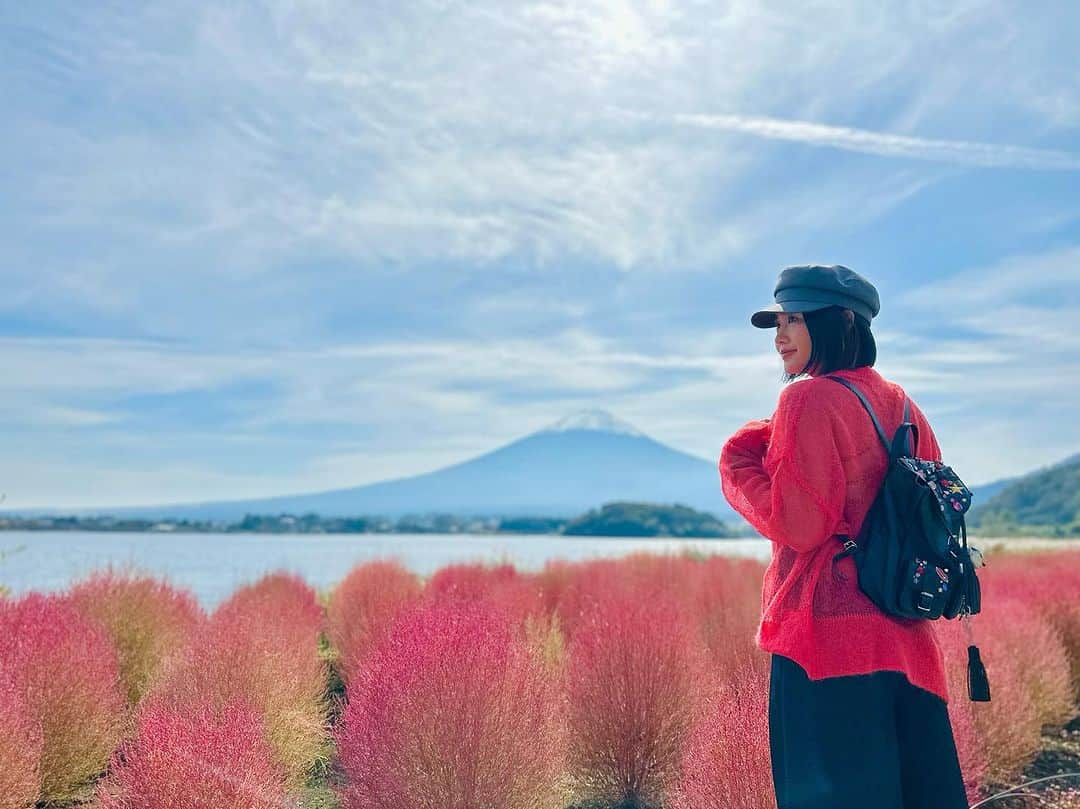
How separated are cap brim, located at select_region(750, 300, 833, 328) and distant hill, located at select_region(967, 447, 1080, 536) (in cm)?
6966

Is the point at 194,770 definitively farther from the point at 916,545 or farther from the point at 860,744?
the point at 916,545

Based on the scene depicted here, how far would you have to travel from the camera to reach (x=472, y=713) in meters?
4.01

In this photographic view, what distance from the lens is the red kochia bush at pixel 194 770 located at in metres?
3.53

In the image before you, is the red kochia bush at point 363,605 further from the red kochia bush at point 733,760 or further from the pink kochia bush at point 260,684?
the red kochia bush at point 733,760

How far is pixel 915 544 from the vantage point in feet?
8.15

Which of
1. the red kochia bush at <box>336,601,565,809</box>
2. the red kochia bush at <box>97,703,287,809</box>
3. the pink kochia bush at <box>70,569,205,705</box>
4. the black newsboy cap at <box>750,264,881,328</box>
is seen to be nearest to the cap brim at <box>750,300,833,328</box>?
the black newsboy cap at <box>750,264,881,328</box>

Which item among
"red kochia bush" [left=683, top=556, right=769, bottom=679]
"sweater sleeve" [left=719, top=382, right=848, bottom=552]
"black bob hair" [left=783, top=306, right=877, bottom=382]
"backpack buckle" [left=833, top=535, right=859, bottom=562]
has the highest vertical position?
"black bob hair" [left=783, top=306, right=877, bottom=382]

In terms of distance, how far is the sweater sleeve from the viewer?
2.47 metres

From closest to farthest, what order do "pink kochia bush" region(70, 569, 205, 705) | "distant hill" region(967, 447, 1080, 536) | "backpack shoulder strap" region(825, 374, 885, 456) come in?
"backpack shoulder strap" region(825, 374, 885, 456)
"pink kochia bush" region(70, 569, 205, 705)
"distant hill" region(967, 447, 1080, 536)

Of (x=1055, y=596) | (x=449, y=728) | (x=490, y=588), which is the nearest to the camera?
(x=449, y=728)

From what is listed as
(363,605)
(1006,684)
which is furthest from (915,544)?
(363,605)

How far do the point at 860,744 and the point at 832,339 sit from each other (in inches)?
42.3

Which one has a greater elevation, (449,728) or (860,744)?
(860,744)

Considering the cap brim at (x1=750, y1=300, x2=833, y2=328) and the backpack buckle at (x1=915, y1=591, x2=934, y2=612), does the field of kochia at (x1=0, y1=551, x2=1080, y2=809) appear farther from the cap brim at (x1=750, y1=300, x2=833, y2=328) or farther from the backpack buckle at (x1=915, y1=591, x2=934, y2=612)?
the cap brim at (x1=750, y1=300, x2=833, y2=328)
